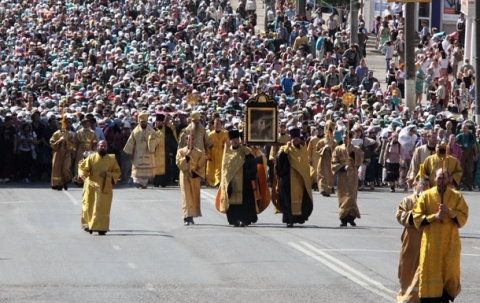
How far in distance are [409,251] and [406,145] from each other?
1764cm

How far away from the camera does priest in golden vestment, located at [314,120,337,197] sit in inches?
1286

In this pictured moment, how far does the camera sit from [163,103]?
132 ft

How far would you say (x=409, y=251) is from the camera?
17281mm

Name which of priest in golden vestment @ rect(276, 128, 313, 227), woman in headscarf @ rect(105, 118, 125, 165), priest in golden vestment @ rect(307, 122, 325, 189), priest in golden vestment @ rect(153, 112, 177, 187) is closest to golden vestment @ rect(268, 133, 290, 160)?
priest in golden vestment @ rect(307, 122, 325, 189)

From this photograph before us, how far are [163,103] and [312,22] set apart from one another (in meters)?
11.2

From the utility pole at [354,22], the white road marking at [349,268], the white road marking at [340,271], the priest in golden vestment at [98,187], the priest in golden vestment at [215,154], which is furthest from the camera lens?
the utility pole at [354,22]

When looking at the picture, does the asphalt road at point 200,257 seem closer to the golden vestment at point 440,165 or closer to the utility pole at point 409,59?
the golden vestment at point 440,165

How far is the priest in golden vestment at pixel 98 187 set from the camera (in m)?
24.3

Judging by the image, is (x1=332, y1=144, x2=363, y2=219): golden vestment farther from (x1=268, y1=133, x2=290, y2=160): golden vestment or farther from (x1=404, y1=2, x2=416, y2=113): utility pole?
(x1=404, y1=2, x2=416, y2=113): utility pole

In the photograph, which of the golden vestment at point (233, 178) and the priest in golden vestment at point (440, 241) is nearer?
the priest in golden vestment at point (440, 241)

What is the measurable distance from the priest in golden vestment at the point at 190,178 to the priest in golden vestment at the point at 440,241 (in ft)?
31.5

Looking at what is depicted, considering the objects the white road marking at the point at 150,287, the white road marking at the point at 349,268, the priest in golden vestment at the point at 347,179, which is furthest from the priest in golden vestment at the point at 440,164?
the white road marking at the point at 150,287

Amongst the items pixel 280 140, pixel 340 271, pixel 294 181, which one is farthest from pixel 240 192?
pixel 340 271

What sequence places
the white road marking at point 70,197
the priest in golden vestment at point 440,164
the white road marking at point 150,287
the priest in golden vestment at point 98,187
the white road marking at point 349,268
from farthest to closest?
1. the white road marking at point 70,197
2. the priest in golden vestment at point 98,187
3. the priest in golden vestment at point 440,164
4. the white road marking at point 349,268
5. the white road marking at point 150,287
